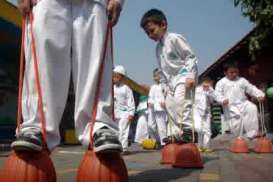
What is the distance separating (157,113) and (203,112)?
251cm

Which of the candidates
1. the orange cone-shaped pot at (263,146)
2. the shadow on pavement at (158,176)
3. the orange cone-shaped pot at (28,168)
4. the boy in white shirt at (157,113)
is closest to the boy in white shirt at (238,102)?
the orange cone-shaped pot at (263,146)

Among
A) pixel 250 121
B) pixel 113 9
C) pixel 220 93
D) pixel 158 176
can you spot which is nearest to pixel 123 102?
pixel 220 93

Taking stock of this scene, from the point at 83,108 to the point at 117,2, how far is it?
0.74 meters

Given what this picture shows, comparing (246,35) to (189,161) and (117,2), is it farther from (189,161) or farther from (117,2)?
(117,2)

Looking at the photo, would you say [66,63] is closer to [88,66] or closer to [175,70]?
[88,66]

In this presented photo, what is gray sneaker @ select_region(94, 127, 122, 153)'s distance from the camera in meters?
2.32

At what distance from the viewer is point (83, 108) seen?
2.58 m

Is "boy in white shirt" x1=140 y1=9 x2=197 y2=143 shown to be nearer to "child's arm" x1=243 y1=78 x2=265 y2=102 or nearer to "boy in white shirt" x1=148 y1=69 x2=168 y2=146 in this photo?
"child's arm" x1=243 y1=78 x2=265 y2=102

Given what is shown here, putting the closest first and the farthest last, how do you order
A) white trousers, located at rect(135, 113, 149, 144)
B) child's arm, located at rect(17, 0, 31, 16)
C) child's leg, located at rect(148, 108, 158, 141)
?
1. child's arm, located at rect(17, 0, 31, 16)
2. child's leg, located at rect(148, 108, 158, 141)
3. white trousers, located at rect(135, 113, 149, 144)

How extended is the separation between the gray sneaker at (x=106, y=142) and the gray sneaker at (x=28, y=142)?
32 centimetres

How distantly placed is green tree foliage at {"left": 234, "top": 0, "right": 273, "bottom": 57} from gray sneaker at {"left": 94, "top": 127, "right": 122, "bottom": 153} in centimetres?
979

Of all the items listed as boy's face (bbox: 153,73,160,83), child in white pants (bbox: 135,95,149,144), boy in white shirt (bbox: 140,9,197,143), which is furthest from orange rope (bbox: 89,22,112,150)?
child in white pants (bbox: 135,95,149,144)

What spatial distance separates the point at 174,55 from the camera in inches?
198

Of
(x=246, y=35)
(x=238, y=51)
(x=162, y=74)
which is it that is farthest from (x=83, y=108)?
(x=238, y=51)
